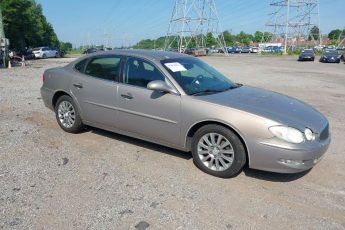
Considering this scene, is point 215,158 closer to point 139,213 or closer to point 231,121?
point 231,121

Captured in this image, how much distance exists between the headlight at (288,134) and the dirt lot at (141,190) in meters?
0.62

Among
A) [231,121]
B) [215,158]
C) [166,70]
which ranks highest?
[166,70]

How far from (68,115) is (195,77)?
2411 millimetres

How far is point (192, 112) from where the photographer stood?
4.58 meters

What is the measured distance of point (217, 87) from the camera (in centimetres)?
524

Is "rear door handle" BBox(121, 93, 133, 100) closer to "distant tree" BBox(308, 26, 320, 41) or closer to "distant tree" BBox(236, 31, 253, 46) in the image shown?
"distant tree" BBox(308, 26, 320, 41)

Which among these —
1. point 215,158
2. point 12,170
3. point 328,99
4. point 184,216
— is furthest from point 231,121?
point 328,99

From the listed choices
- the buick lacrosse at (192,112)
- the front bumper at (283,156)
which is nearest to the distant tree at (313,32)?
the buick lacrosse at (192,112)

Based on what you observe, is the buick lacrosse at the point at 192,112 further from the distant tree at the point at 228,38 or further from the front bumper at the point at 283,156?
the distant tree at the point at 228,38

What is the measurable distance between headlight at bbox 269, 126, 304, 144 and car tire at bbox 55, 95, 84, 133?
3.34 meters

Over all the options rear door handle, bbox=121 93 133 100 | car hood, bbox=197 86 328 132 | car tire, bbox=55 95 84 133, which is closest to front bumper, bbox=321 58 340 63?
car hood, bbox=197 86 328 132

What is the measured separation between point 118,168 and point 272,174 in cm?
203

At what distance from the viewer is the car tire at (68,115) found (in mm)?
6012

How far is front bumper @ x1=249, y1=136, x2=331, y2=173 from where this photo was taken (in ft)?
13.3
